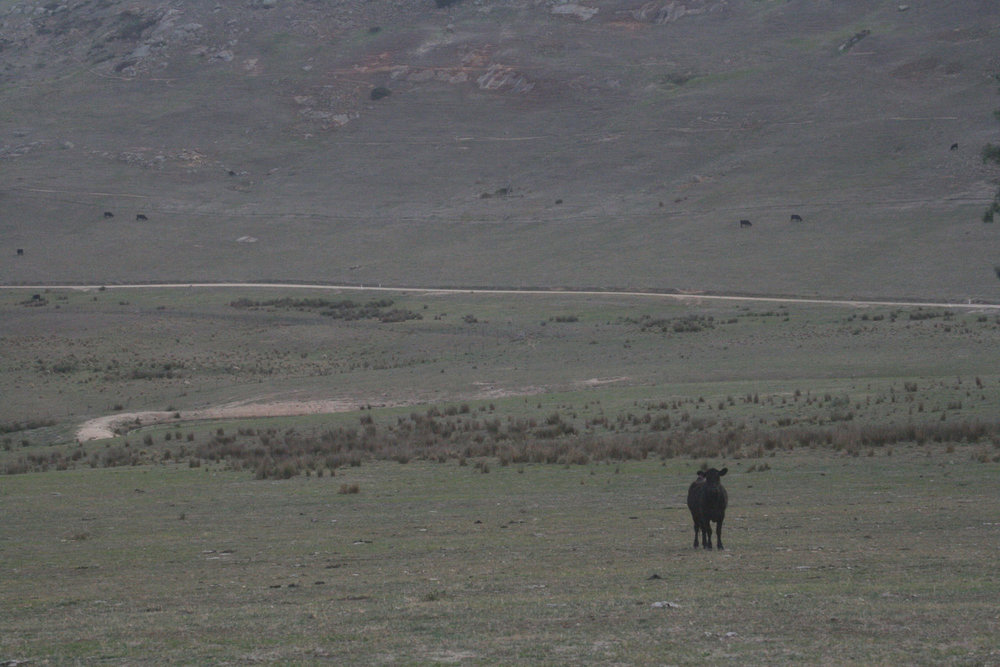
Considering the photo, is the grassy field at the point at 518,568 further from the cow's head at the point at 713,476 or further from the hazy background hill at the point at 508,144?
the hazy background hill at the point at 508,144

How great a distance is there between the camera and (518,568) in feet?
48.2

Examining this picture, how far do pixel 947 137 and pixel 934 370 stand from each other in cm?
7184

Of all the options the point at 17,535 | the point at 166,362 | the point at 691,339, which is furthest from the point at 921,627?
the point at 166,362

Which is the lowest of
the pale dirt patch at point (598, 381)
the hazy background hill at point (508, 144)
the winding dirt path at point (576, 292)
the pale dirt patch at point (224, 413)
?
the pale dirt patch at point (224, 413)

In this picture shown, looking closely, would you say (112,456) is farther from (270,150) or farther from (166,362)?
(270,150)

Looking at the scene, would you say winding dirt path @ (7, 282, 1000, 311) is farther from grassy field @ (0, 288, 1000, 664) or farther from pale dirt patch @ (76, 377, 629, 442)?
pale dirt patch @ (76, 377, 629, 442)

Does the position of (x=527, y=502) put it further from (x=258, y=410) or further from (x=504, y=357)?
(x=504, y=357)

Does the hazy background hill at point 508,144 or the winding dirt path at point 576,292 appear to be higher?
the hazy background hill at point 508,144

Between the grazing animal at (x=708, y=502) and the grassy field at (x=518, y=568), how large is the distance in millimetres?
334

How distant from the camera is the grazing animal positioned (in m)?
15.1

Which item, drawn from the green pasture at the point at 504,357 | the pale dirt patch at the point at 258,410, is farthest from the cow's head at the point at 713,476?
the pale dirt patch at the point at 258,410

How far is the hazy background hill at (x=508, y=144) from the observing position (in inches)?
3511

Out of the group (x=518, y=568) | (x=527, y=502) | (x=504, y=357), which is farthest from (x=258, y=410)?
(x=518, y=568)

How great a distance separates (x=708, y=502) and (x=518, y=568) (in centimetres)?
266
